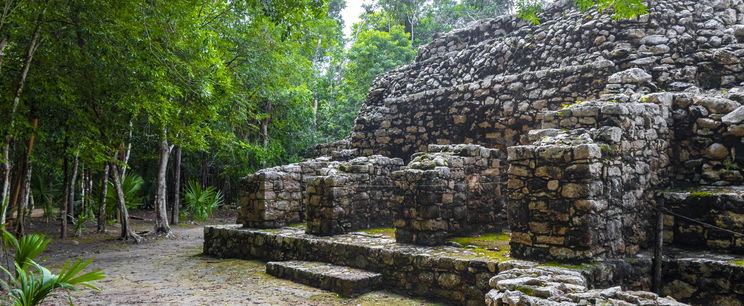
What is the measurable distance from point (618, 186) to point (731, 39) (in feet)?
14.2

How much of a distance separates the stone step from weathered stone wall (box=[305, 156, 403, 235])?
847mm

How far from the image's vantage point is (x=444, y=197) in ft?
20.8

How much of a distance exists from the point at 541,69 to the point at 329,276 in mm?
5913

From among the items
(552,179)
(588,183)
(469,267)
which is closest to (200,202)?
(469,267)

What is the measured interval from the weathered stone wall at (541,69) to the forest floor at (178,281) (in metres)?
4.08

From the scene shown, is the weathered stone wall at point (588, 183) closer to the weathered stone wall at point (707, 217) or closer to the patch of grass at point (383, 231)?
the weathered stone wall at point (707, 217)

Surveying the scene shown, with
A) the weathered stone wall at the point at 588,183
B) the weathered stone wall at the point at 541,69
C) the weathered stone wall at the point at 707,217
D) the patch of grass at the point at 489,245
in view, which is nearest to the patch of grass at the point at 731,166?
the weathered stone wall at the point at 707,217

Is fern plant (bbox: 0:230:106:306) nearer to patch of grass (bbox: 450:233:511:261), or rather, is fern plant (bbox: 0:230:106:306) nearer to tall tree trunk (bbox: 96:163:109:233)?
patch of grass (bbox: 450:233:511:261)

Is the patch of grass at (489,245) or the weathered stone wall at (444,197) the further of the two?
the weathered stone wall at (444,197)

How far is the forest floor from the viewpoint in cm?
572

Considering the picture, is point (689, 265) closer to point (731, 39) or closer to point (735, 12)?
point (731, 39)

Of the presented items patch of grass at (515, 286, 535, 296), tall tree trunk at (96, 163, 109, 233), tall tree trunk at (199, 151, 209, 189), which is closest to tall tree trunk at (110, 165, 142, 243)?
tall tree trunk at (96, 163, 109, 233)

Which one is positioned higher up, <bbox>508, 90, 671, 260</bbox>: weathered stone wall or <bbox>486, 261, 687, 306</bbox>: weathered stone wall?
<bbox>508, 90, 671, 260</bbox>: weathered stone wall

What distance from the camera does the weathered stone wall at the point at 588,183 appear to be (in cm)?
478
